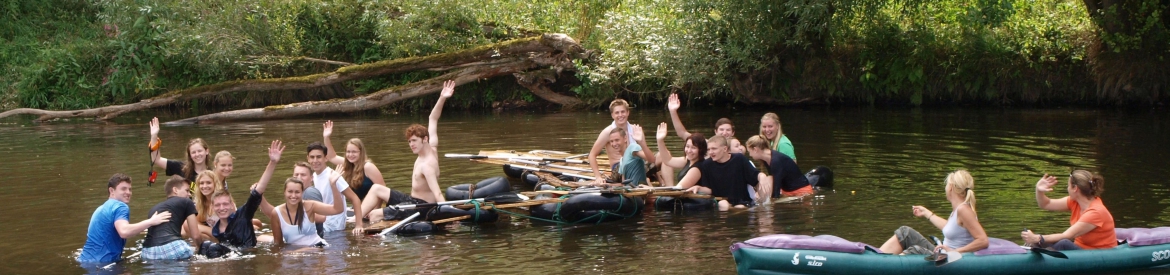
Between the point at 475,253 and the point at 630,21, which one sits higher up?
the point at 630,21

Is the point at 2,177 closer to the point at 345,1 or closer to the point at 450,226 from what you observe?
the point at 450,226

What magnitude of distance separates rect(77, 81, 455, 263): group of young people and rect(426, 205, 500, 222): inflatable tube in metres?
0.32

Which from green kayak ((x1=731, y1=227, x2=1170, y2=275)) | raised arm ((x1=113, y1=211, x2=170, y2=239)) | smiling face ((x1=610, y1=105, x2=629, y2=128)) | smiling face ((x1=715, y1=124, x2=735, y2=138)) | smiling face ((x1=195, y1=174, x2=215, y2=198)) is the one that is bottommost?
green kayak ((x1=731, y1=227, x2=1170, y2=275))

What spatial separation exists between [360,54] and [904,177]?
53.9ft

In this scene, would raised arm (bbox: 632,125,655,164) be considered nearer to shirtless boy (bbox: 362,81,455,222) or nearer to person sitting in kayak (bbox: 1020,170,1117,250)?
shirtless boy (bbox: 362,81,455,222)

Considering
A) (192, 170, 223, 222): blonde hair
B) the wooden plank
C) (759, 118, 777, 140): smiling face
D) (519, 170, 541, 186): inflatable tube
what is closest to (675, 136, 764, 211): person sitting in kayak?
(759, 118, 777, 140): smiling face

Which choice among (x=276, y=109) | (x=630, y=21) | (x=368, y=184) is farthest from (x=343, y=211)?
(x=276, y=109)

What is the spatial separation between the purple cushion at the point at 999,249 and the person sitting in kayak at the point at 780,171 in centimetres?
357

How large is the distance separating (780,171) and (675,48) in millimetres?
8884

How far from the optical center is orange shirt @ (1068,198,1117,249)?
7215 mm

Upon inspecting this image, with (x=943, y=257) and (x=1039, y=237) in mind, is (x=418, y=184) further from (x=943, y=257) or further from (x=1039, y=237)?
(x=1039, y=237)

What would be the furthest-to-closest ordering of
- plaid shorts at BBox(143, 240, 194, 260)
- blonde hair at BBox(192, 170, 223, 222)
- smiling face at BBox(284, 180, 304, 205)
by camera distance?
blonde hair at BBox(192, 170, 223, 222), smiling face at BBox(284, 180, 304, 205), plaid shorts at BBox(143, 240, 194, 260)

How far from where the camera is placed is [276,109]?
898 inches

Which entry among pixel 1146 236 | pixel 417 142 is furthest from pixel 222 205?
pixel 1146 236
